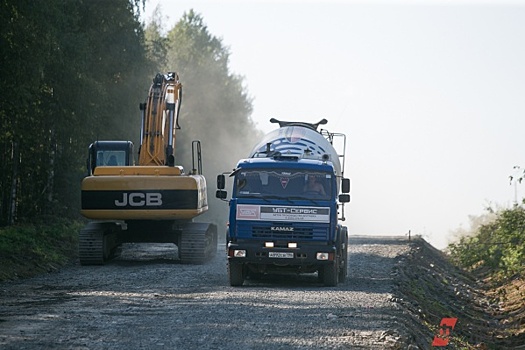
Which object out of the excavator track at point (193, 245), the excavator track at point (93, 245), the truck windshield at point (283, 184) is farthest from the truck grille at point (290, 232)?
the excavator track at point (93, 245)

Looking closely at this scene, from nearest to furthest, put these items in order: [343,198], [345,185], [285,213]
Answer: [285,213] → [343,198] → [345,185]

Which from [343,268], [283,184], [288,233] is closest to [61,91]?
[343,268]

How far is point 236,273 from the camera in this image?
2309cm

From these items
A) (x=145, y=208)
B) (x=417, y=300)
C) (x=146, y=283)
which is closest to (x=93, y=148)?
(x=145, y=208)

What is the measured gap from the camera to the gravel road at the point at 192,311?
14602mm

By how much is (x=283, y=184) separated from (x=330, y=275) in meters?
2.25

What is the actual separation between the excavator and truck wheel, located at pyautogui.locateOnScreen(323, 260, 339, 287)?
6.06 meters

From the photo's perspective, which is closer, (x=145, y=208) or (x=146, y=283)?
(x=146, y=283)

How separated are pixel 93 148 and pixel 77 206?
10092 mm

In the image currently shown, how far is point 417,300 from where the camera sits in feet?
74.3

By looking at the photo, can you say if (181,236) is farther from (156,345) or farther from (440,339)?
(156,345)

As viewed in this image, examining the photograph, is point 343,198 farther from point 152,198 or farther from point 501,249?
point 501,249

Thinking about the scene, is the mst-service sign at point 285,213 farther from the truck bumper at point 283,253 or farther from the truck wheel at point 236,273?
the truck wheel at point 236,273

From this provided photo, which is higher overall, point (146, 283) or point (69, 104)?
point (69, 104)
